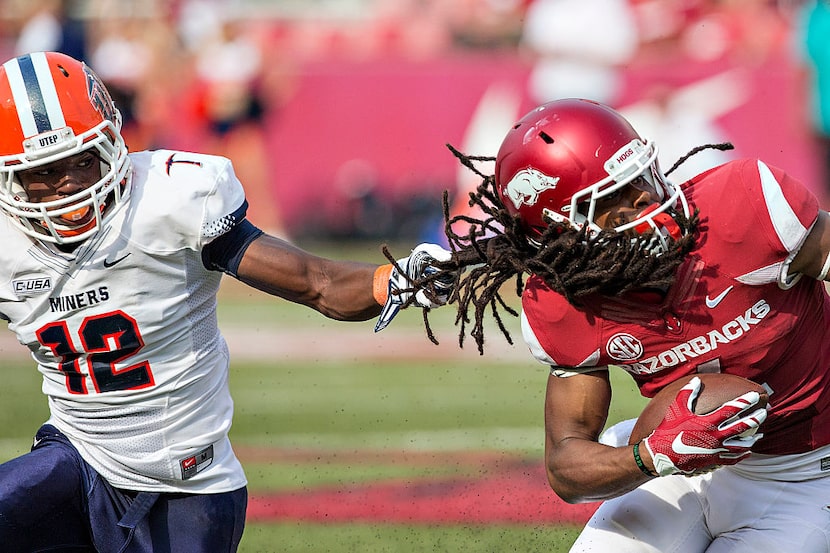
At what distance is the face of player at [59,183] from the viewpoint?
3.21m

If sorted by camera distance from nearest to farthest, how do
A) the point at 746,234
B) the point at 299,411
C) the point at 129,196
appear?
1. the point at 746,234
2. the point at 129,196
3. the point at 299,411

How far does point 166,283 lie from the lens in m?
3.29

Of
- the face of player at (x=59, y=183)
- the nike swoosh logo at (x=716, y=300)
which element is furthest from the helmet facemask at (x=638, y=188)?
the face of player at (x=59, y=183)

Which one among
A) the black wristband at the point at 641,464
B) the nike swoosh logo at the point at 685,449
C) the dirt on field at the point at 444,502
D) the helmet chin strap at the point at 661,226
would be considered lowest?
the dirt on field at the point at 444,502

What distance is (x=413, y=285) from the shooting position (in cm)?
324

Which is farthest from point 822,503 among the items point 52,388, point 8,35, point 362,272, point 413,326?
point 8,35

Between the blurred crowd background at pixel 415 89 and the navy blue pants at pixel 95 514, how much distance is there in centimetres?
872

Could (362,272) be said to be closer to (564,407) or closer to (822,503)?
(564,407)

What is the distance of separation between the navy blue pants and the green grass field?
149 centimetres

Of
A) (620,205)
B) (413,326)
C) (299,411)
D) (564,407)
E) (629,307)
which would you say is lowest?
(413,326)

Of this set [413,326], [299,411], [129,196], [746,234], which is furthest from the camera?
[413,326]

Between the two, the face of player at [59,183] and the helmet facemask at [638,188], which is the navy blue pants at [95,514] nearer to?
the face of player at [59,183]

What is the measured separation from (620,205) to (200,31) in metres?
11.0

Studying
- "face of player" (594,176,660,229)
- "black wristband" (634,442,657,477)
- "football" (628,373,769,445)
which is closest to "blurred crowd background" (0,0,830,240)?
"face of player" (594,176,660,229)
